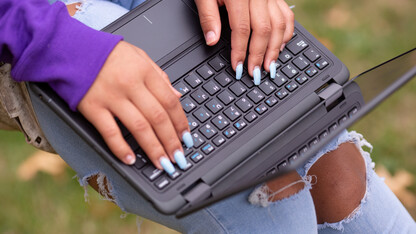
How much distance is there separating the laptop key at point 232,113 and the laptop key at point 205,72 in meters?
0.08

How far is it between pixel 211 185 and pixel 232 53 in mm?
273

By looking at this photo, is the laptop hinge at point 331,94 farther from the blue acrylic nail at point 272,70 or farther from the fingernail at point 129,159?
the fingernail at point 129,159

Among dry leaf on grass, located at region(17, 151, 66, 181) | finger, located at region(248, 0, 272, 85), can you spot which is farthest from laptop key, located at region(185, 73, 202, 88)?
dry leaf on grass, located at region(17, 151, 66, 181)

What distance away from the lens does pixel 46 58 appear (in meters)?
0.83

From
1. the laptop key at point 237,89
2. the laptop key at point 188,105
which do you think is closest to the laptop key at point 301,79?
the laptop key at point 237,89

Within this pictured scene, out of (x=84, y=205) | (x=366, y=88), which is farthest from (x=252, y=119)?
(x=84, y=205)

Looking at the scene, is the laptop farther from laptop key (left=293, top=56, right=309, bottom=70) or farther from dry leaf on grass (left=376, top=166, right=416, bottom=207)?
dry leaf on grass (left=376, top=166, right=416, bottom=207)

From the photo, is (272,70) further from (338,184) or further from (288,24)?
(338,184)

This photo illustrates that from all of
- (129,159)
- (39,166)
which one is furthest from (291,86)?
(39,166)

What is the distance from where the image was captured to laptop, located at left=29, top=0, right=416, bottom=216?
836 mm

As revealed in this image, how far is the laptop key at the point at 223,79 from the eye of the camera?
96 centimetres

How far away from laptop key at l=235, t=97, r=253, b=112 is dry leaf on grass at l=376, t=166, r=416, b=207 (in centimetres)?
105

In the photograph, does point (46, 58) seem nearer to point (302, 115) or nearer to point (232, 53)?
point (232, 53)

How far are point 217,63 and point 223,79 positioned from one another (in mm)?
36
